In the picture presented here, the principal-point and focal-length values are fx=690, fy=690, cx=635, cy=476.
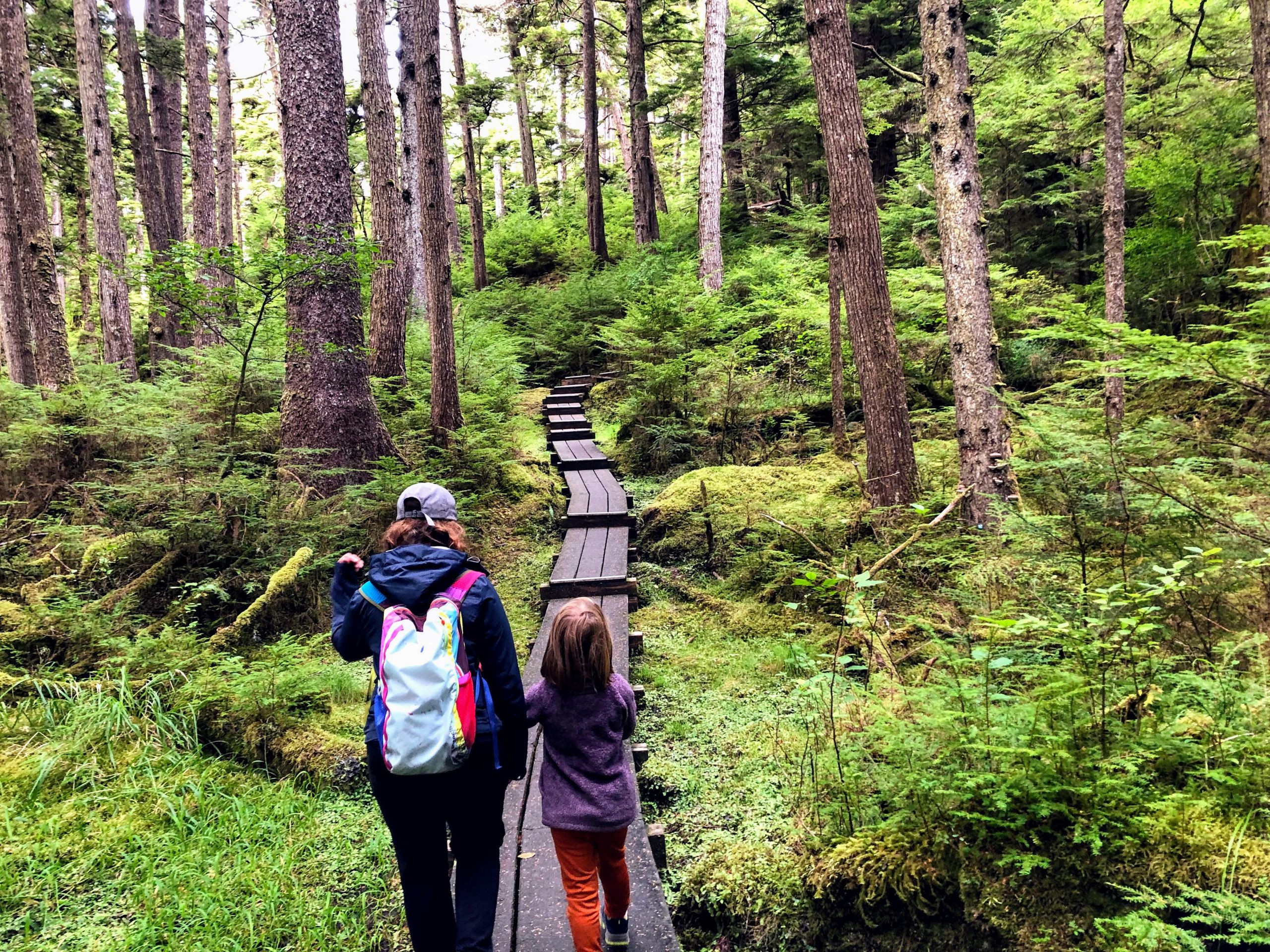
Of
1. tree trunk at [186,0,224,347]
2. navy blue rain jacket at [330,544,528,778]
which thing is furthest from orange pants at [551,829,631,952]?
tree trunk at [186,0,224,347]

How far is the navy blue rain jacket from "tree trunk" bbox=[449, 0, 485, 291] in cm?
2187

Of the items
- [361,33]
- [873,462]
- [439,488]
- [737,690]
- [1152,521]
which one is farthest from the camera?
[361,33]

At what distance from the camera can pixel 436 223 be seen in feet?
30.6

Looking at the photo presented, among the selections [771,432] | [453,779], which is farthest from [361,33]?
[453,779]

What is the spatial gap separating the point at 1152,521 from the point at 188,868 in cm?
603

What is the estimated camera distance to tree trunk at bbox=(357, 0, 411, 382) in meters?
11.0

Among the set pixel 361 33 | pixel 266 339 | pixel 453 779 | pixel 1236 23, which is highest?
pixel 361 33

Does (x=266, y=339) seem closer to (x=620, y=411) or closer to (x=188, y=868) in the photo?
(x=620, y=411)

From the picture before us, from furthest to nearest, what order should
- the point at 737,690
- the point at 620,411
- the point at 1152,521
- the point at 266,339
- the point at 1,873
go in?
the point at 620,411
the point at 266,339
the point at 737,690
the point at 1152,521
the point at 1,873

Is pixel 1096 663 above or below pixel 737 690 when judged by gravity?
above

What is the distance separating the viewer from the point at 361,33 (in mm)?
12836

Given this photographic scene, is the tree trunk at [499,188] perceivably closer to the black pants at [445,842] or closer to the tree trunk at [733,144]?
the tree trunk at [733,144]

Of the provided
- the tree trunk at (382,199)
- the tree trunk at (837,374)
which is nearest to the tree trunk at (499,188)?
the tree trunk at (382,199)

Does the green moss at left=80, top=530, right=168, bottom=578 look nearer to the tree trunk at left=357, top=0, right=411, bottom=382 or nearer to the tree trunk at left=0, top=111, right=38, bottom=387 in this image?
the tree trunk at left=357, top=0, right=411, bottom=382
